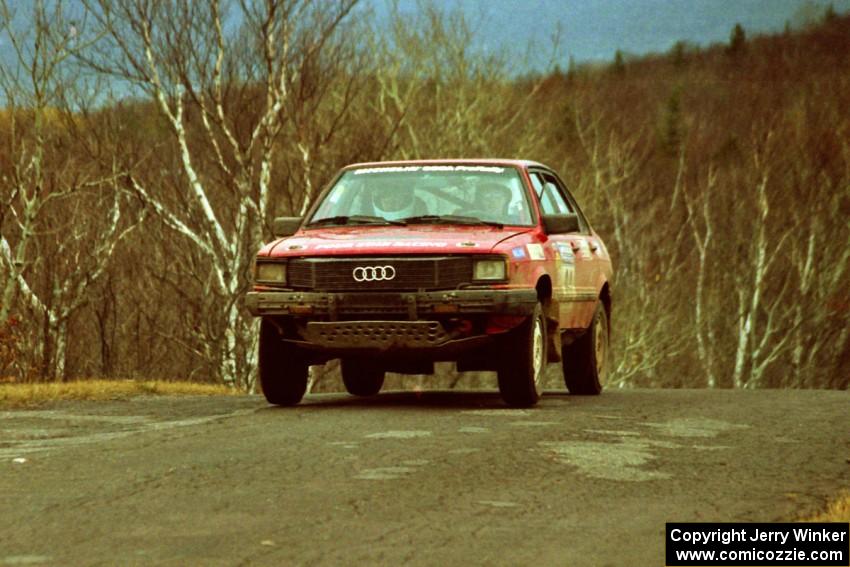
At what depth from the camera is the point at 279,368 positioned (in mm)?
11812

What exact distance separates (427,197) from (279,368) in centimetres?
188

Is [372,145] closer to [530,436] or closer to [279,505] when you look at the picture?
[530,436]

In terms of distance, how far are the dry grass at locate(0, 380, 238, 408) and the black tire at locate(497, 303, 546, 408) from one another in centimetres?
434

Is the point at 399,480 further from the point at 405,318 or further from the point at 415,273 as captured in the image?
the point at 415,273

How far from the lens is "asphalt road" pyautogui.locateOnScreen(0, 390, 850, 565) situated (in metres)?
6.08

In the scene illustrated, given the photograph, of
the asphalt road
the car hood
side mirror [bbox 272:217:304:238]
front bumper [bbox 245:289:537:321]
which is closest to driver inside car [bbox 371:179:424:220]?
the car hood

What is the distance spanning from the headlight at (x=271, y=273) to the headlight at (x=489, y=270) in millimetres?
1469

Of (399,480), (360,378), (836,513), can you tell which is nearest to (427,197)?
(360,378)

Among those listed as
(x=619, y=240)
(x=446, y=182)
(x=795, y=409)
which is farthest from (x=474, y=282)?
(x=619, y=240)

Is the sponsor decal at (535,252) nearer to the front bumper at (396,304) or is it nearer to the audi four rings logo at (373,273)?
the front bumper at (396,304)

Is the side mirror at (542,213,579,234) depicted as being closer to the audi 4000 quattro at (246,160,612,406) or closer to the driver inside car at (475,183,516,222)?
the audi 4000 quattro at (246,160,612,406)

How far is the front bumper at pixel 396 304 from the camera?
11008 millimetres

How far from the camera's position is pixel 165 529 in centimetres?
640

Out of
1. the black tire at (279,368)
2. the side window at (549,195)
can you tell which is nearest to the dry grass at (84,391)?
the black tire at (279,368)
